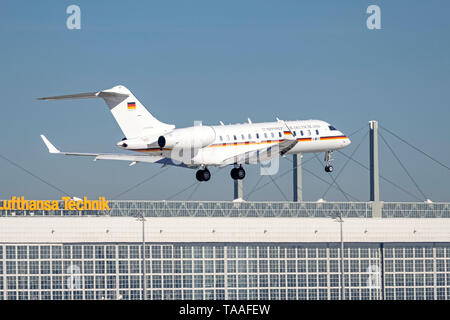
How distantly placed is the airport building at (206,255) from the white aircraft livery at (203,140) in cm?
8281

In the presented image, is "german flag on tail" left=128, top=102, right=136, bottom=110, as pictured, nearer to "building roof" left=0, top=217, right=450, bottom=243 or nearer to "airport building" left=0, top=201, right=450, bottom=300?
"airport building" left=0, top=201, right=450, bottom=300

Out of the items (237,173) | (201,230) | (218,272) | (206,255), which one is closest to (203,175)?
(237,173)

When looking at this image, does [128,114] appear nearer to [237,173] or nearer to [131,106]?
[131,106]

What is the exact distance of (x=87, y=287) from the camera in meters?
170

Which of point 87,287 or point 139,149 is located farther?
point 87,287

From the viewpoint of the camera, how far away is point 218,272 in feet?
596

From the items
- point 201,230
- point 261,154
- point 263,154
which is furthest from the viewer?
point 201,230

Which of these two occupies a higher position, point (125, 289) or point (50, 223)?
point (50, 223)

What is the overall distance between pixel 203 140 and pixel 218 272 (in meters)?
107

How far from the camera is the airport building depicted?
17088 centimetres

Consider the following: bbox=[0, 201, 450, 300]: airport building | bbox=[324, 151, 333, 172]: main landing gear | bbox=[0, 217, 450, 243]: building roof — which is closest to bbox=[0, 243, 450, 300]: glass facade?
bbox=[0, 201, 450, 300]: airport building
